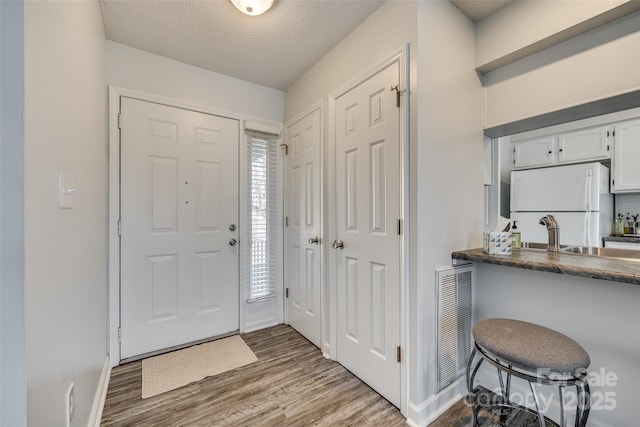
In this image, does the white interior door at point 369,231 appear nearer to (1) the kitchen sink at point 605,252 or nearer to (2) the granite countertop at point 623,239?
(1) the kitchen sink at point 605,252

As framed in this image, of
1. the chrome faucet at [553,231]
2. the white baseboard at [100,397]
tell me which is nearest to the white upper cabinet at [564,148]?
the chrome faucet at [553,231]

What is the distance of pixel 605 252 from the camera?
148cm

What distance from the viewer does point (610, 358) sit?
4.14 ft

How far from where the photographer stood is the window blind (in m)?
2.58

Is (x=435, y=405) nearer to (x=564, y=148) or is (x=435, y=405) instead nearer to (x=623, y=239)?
(x=623, y=239)

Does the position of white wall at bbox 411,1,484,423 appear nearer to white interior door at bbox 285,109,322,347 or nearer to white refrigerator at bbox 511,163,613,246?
white refrigerator at bbox 511,163,613,246

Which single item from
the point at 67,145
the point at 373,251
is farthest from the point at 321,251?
the point at 67,145

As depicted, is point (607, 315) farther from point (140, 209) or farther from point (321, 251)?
point (140, 209)

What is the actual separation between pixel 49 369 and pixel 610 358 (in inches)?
90.0

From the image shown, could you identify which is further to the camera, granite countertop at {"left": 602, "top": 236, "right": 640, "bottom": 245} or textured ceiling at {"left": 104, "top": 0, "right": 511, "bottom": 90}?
textured ceiling at {"left": 104, "top": 0, "right": 511, "bottom": 90}

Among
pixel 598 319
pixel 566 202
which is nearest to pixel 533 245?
pixel 566 202

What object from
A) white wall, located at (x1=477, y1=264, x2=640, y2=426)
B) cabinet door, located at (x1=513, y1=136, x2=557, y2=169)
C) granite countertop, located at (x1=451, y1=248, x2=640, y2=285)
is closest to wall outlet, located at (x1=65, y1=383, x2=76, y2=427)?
granite countertop, located at (x1=451, y1=248, x2=640, y2=285)

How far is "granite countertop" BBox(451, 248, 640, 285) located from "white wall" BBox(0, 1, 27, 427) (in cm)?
180

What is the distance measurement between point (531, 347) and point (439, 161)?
98 cm
